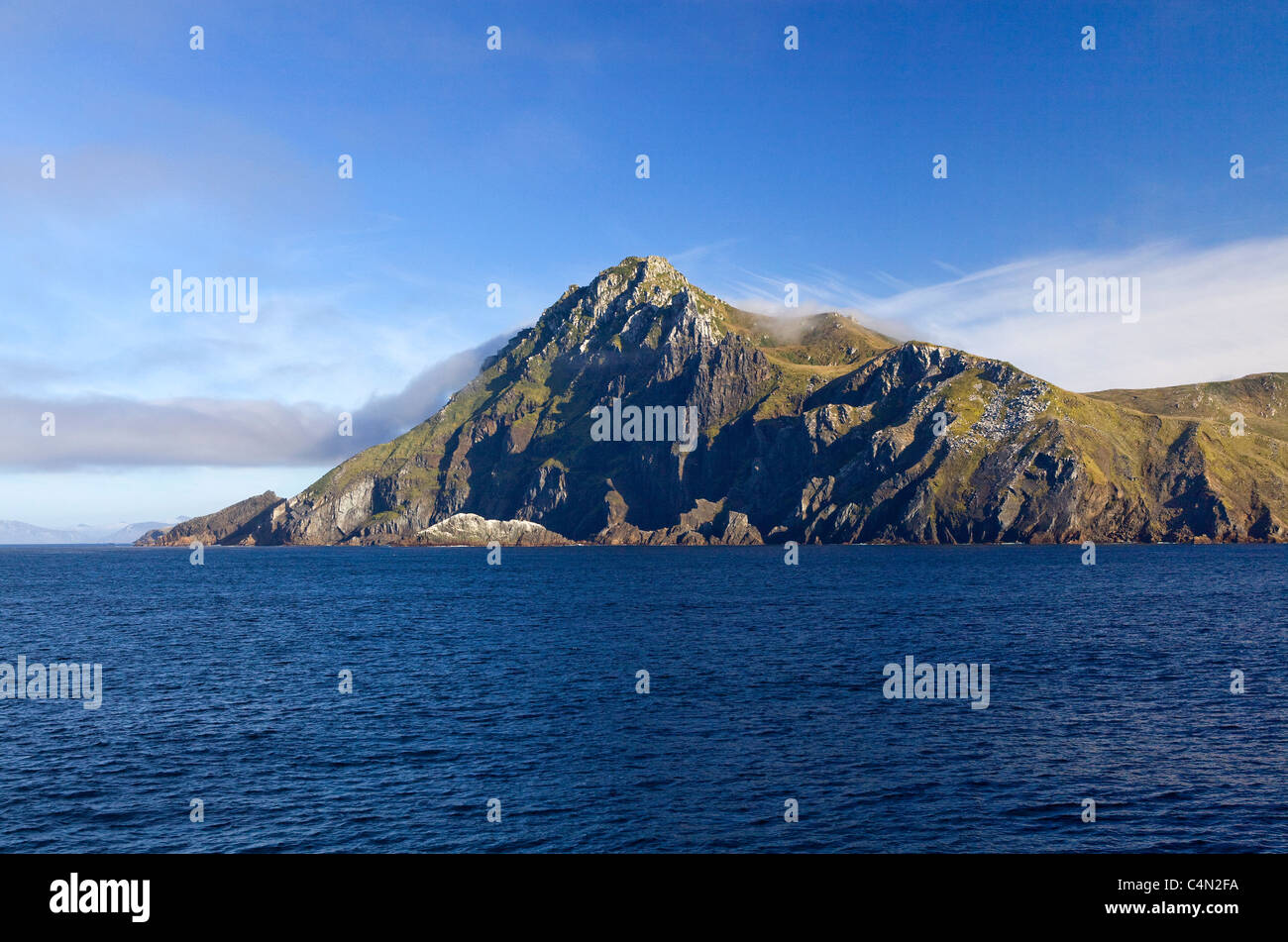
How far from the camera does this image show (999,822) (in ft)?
121

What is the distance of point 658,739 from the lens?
50.8 meters

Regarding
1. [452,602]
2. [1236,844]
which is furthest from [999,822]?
[452,602]

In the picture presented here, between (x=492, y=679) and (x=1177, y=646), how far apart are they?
221 feet

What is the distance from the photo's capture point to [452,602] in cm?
14162

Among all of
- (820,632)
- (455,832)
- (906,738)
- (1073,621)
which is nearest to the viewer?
(455,832)

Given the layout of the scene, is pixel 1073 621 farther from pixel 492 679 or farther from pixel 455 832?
pixel 455 832

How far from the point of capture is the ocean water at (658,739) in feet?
120

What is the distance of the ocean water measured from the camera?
3656cm
